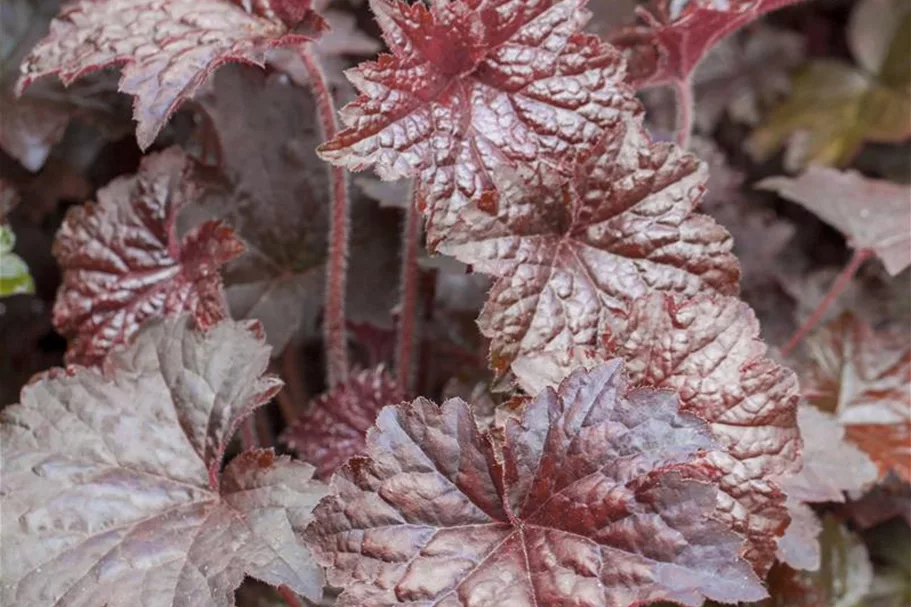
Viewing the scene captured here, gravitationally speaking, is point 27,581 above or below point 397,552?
below

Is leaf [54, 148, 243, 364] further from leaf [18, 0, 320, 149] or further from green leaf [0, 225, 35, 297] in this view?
leaf [18, 0, 320, 149]

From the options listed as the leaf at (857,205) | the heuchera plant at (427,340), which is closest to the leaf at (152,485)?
the heuchera plant at (427,340)

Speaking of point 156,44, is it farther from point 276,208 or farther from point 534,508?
point 534,508

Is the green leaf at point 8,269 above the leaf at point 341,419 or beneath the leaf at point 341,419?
above

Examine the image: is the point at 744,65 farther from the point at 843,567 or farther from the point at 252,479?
the point at 252,479

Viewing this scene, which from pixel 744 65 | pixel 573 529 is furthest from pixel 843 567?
pixel 744 65

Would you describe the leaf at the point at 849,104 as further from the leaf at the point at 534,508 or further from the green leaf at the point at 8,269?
the green leaf at the point at 8,269

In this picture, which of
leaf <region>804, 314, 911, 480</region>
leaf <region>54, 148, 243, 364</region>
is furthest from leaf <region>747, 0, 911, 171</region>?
leaf <region>54, 148, 243, 364</region>
